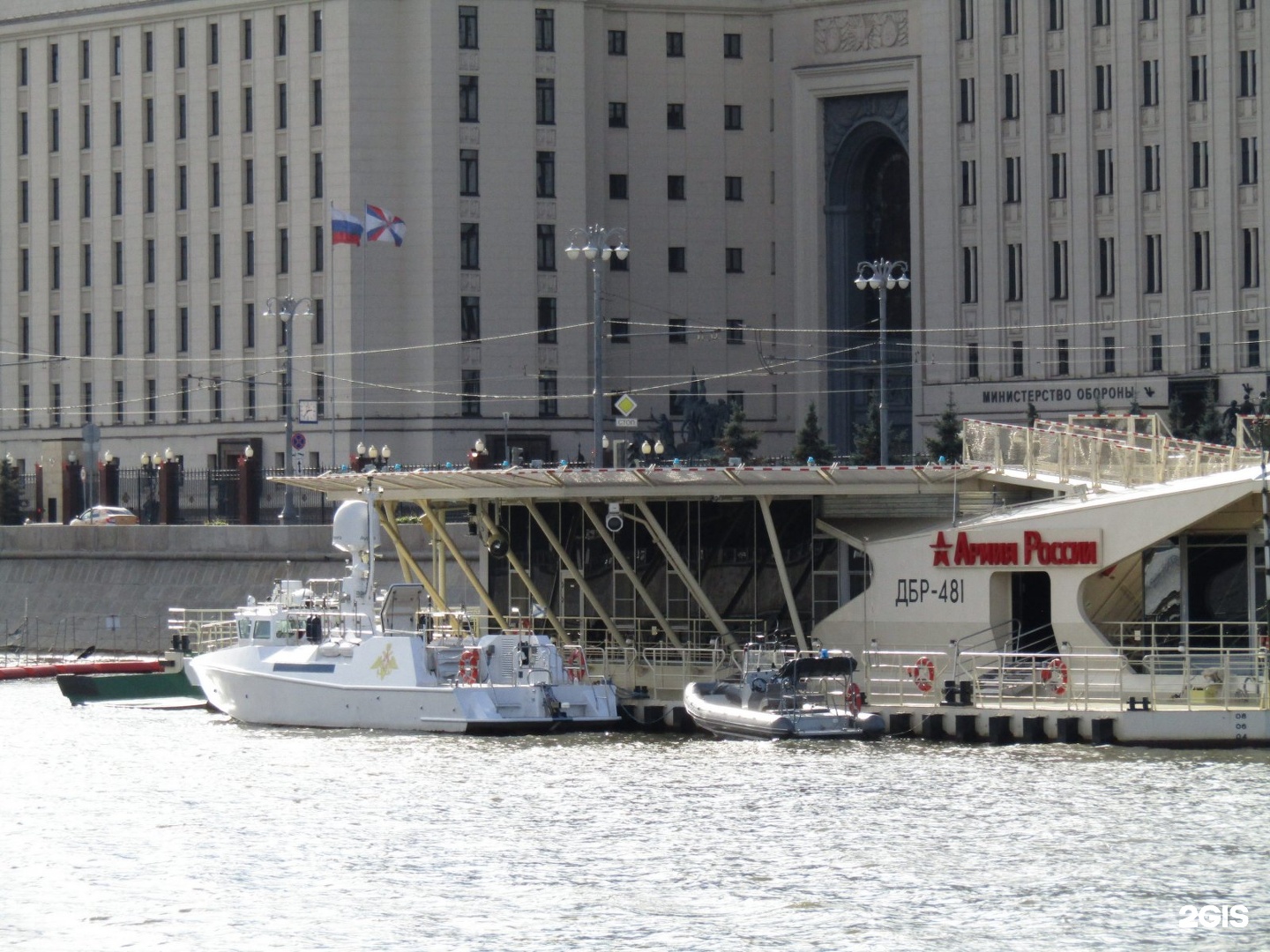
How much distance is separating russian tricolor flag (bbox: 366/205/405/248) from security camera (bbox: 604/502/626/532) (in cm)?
3290

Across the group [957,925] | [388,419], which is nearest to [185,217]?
[388,419]

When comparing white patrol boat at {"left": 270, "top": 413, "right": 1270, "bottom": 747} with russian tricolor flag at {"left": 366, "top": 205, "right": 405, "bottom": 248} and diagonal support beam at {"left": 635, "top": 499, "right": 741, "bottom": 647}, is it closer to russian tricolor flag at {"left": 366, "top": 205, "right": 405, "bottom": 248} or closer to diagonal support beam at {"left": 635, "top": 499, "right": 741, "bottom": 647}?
diagonal support beam at {"left": 635, "top": 499, "right": 741, "bottom": 647}

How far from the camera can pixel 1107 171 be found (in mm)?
103688

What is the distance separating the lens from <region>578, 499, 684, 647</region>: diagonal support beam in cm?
5931

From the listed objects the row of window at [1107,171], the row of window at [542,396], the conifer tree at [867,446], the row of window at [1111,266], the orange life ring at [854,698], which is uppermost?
the row of window at [1107,171]

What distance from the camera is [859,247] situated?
114 metres

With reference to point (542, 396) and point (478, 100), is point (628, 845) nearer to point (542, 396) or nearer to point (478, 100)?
point (542, 396)

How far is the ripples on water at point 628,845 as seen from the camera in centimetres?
3512

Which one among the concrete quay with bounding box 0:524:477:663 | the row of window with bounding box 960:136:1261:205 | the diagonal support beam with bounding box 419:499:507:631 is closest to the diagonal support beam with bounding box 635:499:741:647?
the diagonal support beam with bounding box 419:499:507:631

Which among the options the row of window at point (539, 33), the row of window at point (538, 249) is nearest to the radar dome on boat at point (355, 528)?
the row of window at point (538, 249)

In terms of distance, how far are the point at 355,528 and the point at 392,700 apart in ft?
17.2

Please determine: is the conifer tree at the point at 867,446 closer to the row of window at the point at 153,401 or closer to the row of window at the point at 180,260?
the row of window at the point at 153,401

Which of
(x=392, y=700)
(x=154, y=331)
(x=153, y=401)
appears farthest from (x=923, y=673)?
(x=154, y=331)

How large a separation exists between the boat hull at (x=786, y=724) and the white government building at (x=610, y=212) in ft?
161
